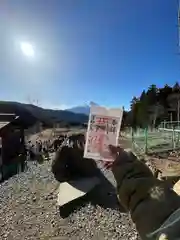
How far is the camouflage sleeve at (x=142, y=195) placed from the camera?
112 centimetres

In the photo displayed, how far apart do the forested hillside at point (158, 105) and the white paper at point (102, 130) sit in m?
28.3

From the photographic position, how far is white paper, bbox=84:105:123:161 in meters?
1.37

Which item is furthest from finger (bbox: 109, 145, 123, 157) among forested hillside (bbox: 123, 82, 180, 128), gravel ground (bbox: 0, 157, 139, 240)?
forested hillside (bbox: 123, 82, 180, 128)

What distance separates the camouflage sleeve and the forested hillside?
28.4 meters

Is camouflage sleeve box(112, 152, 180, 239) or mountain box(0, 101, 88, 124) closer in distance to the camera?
camouflage sleeve box(112, 152, 180, 239)

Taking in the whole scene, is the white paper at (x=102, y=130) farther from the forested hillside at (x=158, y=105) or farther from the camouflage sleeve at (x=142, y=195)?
the forested hillside at (x=158, y=105)

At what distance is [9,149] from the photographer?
16.7 meters

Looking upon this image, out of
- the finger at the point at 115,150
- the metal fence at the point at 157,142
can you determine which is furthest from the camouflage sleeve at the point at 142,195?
the metal fence at the point at 157,142

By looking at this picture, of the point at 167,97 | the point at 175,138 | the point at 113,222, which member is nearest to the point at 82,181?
the point at 113,222

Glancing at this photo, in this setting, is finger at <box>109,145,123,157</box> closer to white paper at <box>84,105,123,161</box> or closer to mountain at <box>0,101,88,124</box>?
white paper at <box>84,105,123,161</box>

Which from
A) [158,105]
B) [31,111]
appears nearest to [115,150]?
[158,105]

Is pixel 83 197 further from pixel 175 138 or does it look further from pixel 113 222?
pixel 175 138

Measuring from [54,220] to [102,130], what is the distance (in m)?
5.46

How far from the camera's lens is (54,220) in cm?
637
